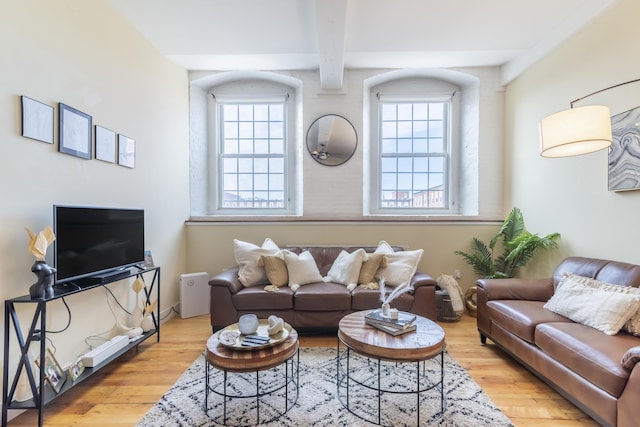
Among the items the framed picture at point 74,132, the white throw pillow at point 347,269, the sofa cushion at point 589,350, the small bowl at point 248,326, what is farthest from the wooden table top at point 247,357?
the framed picture at point 74,132

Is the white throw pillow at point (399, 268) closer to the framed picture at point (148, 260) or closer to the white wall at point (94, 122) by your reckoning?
the framed picture at point (148, 260)

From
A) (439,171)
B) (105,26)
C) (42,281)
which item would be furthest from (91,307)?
(439,171)

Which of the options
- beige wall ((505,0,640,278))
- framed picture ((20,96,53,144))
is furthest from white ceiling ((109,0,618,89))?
framed picture ((20,96,53,144))

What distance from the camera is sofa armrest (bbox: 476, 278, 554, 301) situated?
2.51 metres

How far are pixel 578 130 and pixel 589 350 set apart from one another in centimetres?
128

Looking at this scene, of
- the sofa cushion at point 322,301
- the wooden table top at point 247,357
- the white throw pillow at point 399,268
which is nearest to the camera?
the wooden table top at point 247,357

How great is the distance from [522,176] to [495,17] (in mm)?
1737

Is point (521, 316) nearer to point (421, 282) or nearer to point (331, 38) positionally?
point (421, 282)

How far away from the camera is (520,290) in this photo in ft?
8.34

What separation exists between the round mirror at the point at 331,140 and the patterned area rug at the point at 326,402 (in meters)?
2.44

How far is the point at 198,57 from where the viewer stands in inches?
134

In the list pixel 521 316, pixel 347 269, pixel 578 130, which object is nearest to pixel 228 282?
pixel 347 269

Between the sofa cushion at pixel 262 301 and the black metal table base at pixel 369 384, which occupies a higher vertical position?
the sofa cushion at pixel 262 301

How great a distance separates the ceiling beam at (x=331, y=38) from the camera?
2.35 m
